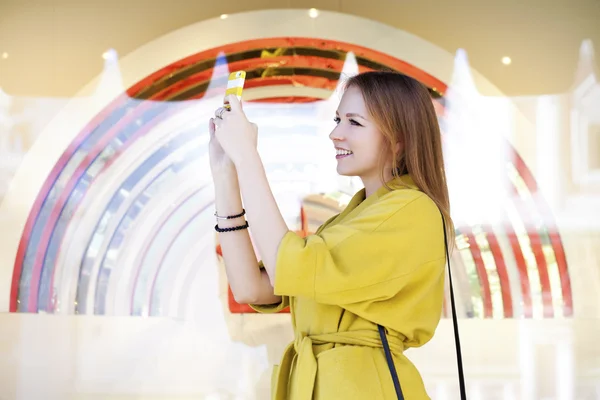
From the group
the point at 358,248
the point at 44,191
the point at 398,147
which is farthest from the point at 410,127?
the point at 44,191

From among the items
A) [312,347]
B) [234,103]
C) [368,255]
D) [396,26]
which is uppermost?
[396,26]

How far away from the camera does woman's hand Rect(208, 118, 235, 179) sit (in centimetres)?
149

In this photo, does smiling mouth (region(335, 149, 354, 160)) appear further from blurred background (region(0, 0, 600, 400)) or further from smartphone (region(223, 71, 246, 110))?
blurred background (region(0, 0, 600, 400))

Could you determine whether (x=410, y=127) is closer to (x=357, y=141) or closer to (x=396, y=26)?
(x=357, y=141)

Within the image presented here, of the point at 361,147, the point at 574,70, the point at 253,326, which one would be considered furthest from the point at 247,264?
the point at 574,70

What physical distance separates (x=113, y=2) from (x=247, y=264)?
1.82 metres

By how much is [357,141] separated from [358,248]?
246 mm

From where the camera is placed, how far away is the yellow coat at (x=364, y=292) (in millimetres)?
1269

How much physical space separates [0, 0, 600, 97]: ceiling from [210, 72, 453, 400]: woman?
58.7 inches

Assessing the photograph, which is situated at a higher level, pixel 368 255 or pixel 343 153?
pixel 343 153

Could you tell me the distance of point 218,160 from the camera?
1499 millimetres

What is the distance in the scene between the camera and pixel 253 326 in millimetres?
2861

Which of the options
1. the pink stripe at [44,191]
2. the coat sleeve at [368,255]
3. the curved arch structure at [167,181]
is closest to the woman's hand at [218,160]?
the coat sleeve at [368,255]

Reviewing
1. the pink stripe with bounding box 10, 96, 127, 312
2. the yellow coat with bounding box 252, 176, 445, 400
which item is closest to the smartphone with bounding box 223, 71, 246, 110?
the yellow coat with bounding box 252, 176, 445, 400
